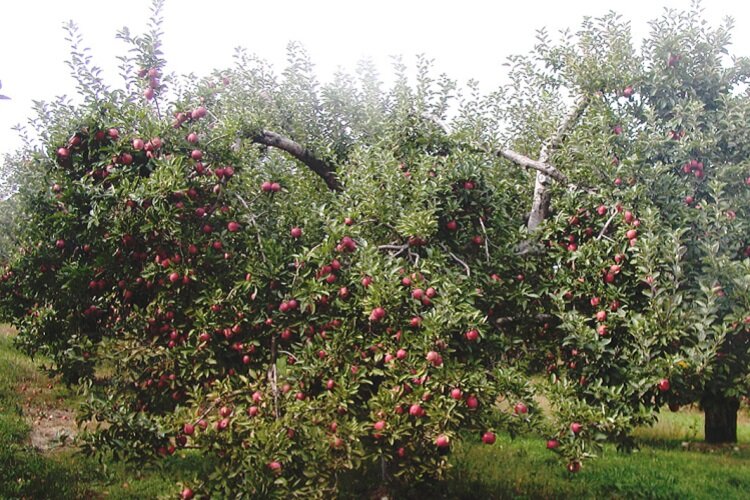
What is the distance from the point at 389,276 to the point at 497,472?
21.1ft

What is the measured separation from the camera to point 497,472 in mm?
11297

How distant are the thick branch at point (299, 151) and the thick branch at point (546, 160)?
2.60 m

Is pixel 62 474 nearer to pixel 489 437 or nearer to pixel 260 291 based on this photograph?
pixel 260 291

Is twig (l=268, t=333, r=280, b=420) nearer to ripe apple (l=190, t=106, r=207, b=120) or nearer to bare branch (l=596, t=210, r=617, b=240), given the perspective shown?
ripe apple (l=190, t=106, r=207, b=120)

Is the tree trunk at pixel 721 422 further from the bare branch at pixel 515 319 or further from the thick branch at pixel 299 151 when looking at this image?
the thick branch at pixel 299 151

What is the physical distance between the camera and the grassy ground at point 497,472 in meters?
9.94

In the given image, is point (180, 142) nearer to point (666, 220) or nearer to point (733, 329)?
point (666, 220)

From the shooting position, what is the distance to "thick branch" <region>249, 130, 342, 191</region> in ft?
29.5

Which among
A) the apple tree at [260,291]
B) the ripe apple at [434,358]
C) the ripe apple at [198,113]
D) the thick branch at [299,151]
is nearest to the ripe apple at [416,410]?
the apple tree at [260,291]

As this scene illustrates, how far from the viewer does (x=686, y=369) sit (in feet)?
19.9

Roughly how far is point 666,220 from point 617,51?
9.75 ft

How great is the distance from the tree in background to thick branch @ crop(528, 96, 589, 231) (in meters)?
0.04

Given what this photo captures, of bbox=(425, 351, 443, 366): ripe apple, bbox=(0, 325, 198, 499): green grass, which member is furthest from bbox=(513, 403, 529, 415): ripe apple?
bbox=(0, 325, 198, 499): green grass

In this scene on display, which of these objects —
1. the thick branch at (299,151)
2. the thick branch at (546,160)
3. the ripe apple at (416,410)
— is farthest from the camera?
the thick branch at (299,151)
